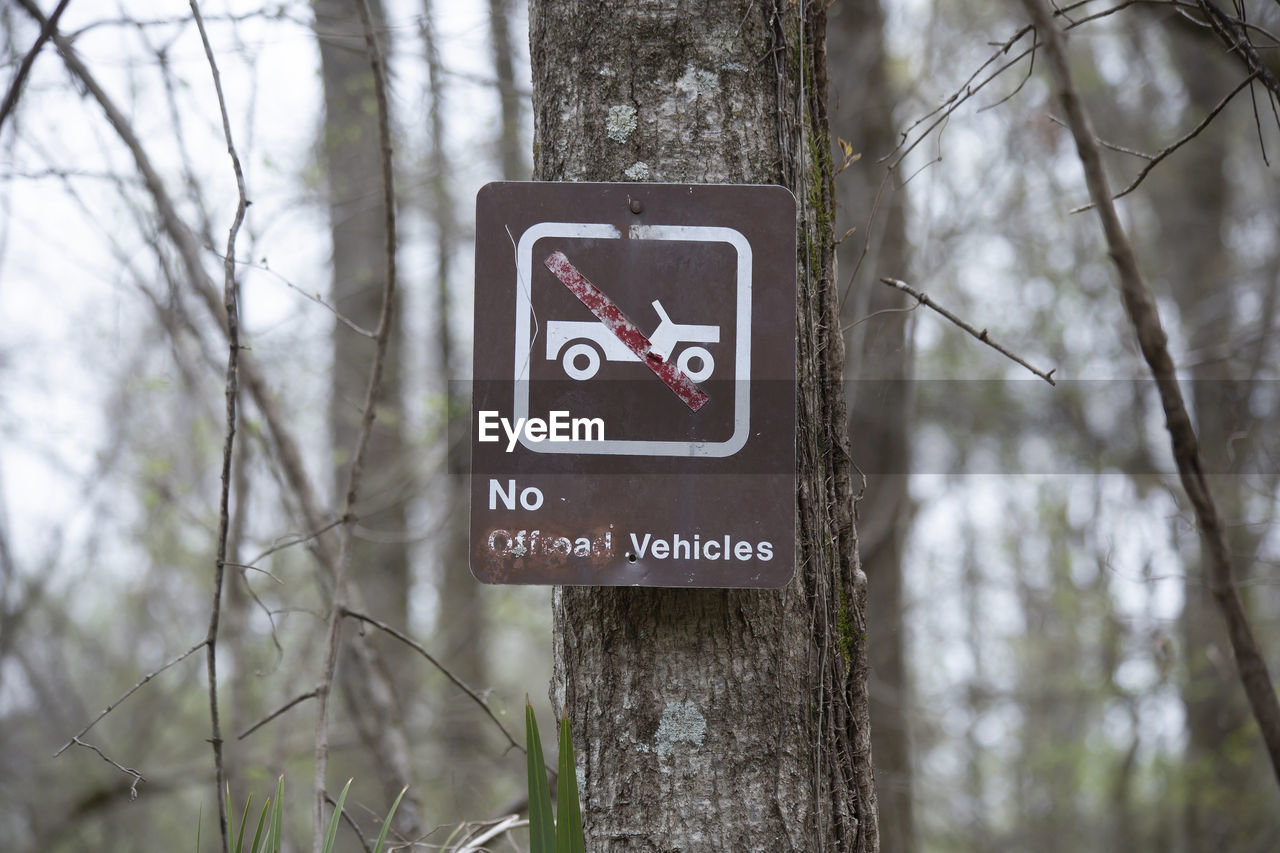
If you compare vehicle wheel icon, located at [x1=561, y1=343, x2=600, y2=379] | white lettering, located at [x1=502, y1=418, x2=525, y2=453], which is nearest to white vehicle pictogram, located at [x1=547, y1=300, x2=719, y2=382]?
vehicle wheel icon, located at [x1=561, y1=343, x2=600, y2=379]

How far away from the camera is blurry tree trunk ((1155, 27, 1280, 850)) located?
18.3ft

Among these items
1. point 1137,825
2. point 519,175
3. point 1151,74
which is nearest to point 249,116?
point 519,175

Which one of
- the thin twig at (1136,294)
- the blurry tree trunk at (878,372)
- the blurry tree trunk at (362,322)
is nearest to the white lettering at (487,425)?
the thin twig at (1136,294)

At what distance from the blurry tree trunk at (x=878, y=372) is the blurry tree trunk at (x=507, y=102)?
5.32 feet

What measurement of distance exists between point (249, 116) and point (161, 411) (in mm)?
5065

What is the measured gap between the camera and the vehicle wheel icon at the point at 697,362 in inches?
52.8

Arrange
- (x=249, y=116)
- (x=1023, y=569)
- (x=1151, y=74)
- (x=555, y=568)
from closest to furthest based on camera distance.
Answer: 1. (x=555, y=568)
2. (x=249, y=116)
3. (x=1151, y=74)
4. (x=1023, y=569)

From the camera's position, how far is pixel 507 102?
591 cm

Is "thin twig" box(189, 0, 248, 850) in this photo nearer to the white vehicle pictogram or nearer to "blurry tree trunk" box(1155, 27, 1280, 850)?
the white vehicle pictogram

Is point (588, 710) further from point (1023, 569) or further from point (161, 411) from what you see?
point (1023, 569)

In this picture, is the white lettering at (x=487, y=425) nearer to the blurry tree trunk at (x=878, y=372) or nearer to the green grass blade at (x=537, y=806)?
the green grass blade at (x=537, y=806)

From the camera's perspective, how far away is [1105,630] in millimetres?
7445

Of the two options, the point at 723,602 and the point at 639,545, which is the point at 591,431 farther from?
the point at 723,602

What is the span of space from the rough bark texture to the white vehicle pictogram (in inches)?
6.8
